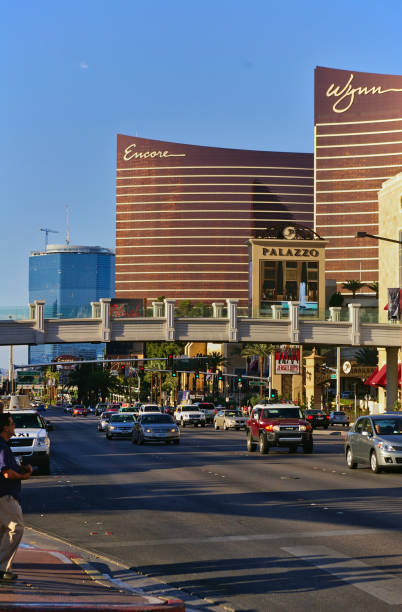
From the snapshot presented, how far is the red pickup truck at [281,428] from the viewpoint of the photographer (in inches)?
1336

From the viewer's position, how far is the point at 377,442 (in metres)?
25.0

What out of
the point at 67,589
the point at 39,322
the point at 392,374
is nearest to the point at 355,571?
the point at 67,589

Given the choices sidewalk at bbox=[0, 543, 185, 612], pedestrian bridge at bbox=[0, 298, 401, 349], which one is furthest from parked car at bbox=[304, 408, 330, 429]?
sidewalk at bbox=[0, 543, 185, 612]

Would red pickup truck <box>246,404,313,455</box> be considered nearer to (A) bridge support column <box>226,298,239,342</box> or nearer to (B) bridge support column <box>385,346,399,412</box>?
(A) bridge support column <box>226,298,239,342</box>

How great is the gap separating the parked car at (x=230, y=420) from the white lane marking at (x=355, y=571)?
180 ft

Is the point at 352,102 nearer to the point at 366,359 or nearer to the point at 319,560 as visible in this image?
the point at 366,359

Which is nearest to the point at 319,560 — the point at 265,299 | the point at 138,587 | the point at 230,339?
the point at 138,587

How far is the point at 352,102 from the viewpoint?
196 m

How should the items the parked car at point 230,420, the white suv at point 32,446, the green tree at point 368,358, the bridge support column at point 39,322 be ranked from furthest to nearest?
1. the green tree at point 368,358
2. the parked car at point 230,420
3. the bridge support column at point 39,322
4. the white suv at point 32,446

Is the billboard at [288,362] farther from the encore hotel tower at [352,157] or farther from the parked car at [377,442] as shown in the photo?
the encore hotel tower at [352,157]

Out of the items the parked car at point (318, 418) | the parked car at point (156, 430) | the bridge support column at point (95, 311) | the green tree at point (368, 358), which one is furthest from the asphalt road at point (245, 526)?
the green tree at point (368, 358)

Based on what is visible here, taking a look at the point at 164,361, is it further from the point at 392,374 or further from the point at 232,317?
the point at 232,317

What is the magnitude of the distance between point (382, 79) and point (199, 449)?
166511mm

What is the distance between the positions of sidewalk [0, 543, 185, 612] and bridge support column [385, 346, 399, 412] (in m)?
57.3
